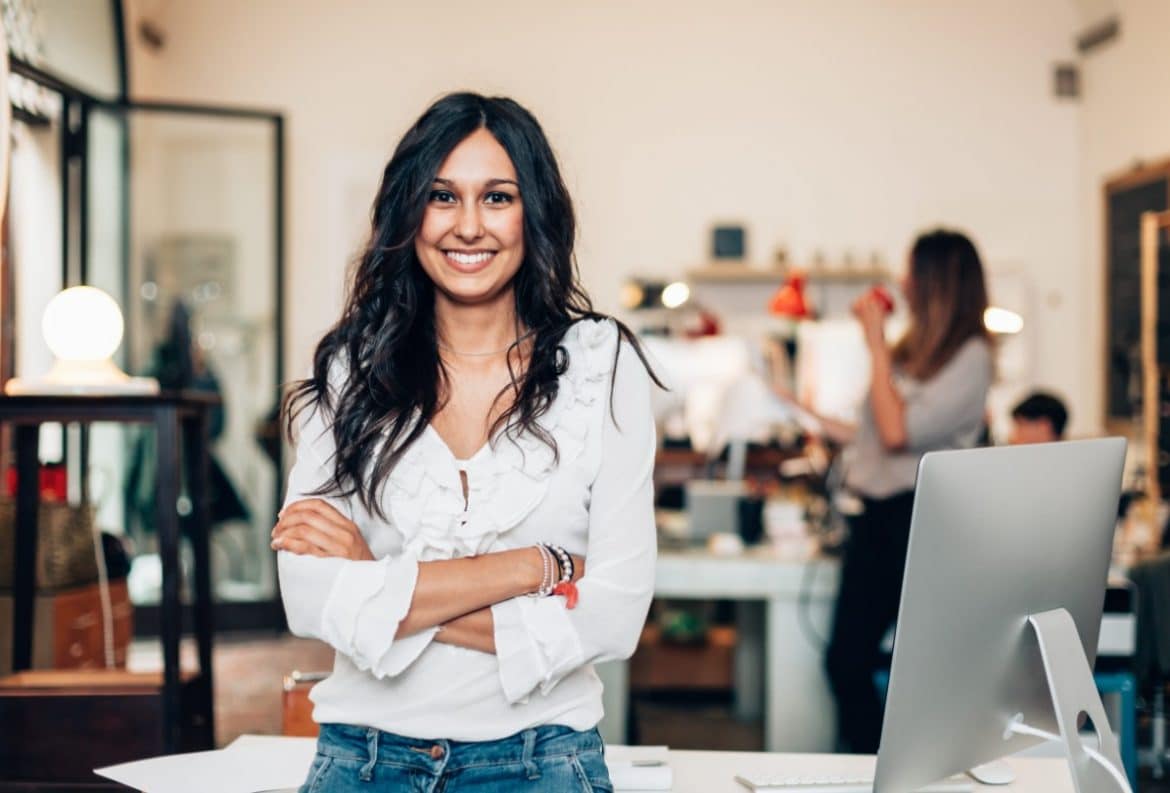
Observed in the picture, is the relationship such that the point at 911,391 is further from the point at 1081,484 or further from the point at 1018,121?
the point at 1018,121

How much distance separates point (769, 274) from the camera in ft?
24.6

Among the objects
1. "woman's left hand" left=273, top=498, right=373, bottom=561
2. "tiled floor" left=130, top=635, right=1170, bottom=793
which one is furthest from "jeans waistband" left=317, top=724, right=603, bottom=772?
"tiled floor" left=130, top=635, right=1170, bottom=793

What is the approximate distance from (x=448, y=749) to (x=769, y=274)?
6209 millimetres

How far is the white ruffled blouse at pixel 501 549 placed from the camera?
1.52 meters

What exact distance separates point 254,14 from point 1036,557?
22.1ft

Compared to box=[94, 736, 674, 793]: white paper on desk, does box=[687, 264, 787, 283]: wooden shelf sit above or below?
above

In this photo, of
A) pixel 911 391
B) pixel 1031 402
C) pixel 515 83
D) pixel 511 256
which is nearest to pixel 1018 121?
pixel 515 83

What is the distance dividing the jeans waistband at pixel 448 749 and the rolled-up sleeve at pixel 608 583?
0.20 ft

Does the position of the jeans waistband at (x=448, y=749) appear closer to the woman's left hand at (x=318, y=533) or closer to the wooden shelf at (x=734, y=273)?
the woman's left hand at (x=318, y=533)

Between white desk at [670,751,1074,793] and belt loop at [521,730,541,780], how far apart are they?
27 centimetres

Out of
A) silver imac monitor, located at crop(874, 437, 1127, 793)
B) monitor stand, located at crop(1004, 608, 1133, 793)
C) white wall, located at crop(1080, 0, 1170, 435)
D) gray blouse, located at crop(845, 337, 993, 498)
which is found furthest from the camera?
white wall, located at crop(1080, 0, 1170, 435)

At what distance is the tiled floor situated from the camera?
4398 millimetres

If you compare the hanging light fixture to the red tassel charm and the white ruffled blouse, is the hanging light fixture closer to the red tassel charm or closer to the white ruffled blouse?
the white ruffled blouse

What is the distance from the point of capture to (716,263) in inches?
299
